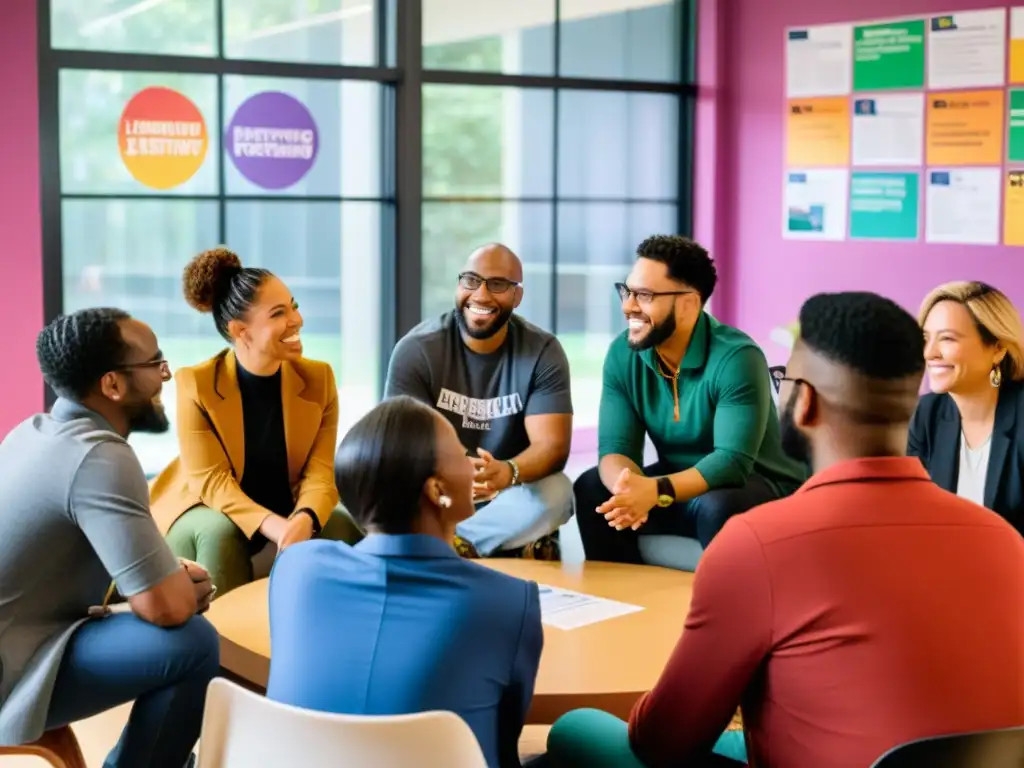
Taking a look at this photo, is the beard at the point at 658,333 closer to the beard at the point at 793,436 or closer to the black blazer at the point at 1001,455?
the black blazer at the point at 1001,455

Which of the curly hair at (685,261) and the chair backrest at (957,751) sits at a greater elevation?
the curly hair at (685,261)

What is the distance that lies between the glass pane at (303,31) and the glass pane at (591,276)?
1.47 metres

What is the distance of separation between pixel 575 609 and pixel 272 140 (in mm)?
3859

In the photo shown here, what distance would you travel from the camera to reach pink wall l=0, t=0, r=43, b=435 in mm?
5566

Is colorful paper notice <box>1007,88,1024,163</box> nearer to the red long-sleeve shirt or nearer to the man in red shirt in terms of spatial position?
the man in red shirt

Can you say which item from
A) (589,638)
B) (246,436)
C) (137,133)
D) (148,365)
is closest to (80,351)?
(148,365)

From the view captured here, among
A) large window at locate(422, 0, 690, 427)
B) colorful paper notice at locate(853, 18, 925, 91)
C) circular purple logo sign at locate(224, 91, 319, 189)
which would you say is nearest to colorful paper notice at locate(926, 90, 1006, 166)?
colorful paper notice at locate(853, 18, 925, 91)

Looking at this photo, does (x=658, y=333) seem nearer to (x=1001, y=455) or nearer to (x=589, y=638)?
(x=1001, y=455)

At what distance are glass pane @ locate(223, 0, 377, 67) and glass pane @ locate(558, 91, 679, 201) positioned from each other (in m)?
1.23

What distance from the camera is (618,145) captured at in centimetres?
759

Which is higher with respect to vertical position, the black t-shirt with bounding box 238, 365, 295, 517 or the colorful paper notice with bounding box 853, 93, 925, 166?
the colorful paper notice with bounding box 853, 93, 925, 166

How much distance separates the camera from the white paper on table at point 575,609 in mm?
3029

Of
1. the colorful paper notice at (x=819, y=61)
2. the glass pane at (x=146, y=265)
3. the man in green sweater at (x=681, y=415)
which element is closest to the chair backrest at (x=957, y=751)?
the man in green sweater at (x=681, y=415)

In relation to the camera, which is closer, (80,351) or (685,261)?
(80,351)
